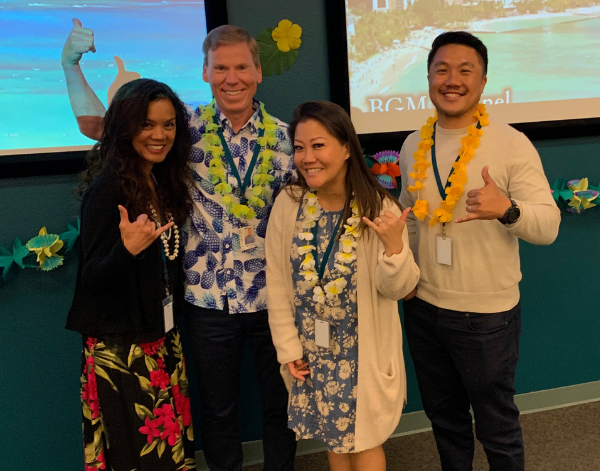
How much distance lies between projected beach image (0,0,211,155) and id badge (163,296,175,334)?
88 centimetres

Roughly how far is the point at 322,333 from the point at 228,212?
57 cm

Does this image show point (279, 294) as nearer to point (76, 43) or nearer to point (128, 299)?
point (128, 299)

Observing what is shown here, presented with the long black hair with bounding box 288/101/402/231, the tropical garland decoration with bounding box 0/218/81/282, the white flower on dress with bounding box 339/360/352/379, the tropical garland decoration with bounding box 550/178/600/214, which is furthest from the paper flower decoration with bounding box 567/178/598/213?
the tropical garland decoration with bounding box 0/218/81/282

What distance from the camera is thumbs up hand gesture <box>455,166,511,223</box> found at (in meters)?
1.59

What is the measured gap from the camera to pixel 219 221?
188cm

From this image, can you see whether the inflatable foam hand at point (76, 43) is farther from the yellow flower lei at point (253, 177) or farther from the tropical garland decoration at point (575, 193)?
the tropical garland decoration at point (575, 193)

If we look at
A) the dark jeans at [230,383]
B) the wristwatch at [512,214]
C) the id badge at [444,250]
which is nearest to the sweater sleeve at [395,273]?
the id badge at [444,250]

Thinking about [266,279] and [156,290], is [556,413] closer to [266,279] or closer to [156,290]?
[266,279]

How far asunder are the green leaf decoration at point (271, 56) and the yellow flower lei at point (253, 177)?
1.51ft

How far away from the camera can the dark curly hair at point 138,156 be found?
1683 mm

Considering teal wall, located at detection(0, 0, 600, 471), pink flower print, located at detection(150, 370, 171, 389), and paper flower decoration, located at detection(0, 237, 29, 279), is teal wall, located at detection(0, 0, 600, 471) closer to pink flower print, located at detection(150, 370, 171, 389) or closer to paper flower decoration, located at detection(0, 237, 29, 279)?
paper flower decoration, located at detection(0, 237, 29, 279)

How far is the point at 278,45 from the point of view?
7.46 feet

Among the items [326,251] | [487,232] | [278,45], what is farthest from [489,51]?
[326,251]

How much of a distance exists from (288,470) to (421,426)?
0.95 metres
